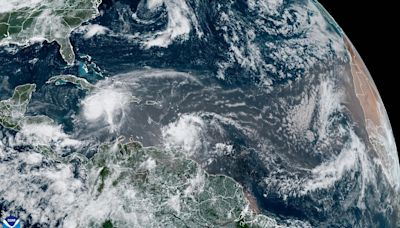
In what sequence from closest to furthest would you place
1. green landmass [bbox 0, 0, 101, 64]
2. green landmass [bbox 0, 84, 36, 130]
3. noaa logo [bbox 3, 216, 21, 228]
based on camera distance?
noaa logo [bbox 3, 216, 21, 228], green landmass [bbox 0, 84, 36, 130], green landmass [bbox 0, 0, 101, 64]

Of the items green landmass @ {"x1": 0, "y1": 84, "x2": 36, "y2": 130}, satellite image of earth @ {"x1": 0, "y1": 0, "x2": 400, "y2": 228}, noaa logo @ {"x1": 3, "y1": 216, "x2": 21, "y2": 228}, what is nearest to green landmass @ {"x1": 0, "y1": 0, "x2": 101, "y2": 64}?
satellite image of earth @ {"x1": 0, "y1": 0, "x2": 400, "y2": 228}

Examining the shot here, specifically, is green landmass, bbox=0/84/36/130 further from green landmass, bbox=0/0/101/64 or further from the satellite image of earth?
green landmass, bbox=0/0/101/64

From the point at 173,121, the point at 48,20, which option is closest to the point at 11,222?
the point at 173,121

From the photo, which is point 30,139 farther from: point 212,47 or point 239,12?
point 239,12

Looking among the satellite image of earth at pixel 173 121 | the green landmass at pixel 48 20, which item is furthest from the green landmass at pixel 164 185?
the green landmass at pixel 48 20

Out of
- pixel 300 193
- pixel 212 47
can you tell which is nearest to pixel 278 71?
pixel 212 47

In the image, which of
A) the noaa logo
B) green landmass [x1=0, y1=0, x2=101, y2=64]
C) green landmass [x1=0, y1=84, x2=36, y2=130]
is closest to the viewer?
the noaa logo
